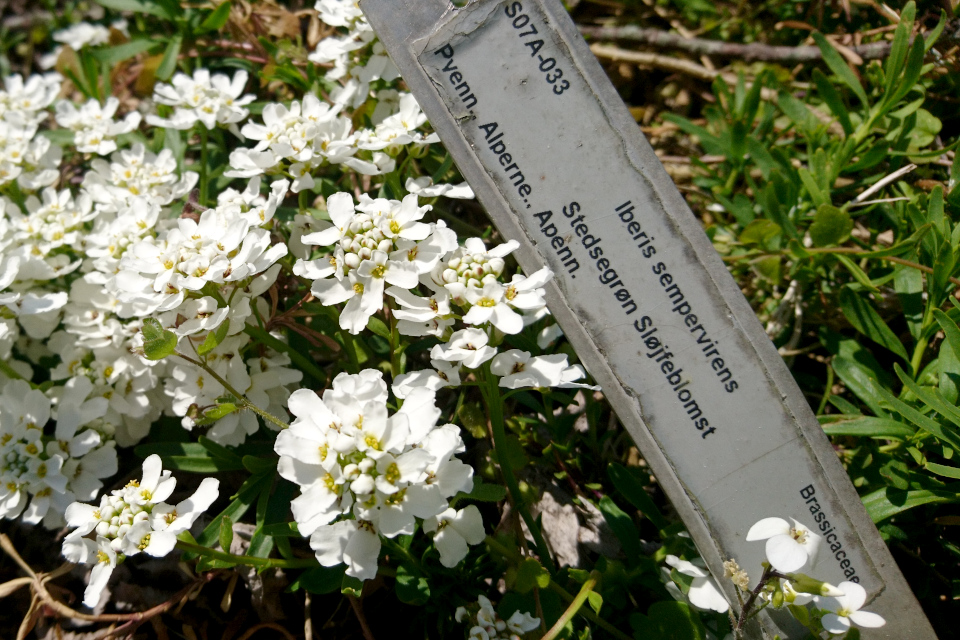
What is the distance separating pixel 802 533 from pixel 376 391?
1.10 m

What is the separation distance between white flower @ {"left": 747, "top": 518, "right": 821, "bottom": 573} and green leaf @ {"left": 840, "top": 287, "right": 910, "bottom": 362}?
89 centimetres

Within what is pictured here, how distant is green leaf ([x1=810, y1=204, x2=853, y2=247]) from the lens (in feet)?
7.80

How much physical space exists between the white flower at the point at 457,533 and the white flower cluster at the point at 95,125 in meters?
1.97

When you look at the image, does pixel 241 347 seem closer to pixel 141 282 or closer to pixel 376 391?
pixel 141 282

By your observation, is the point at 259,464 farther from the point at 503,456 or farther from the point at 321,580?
the point at 503,456

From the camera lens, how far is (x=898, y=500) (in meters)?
2.02

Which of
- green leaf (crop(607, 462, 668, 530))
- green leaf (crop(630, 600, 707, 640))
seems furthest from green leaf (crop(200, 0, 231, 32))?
green leaf (crop(630, 600, 707, 640))

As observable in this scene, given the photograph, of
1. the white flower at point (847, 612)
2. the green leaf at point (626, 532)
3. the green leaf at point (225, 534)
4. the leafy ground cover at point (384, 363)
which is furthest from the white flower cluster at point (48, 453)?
the white flower at point (847, 612)

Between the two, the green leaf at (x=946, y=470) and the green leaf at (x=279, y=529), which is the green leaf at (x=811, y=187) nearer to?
the green leaf at (x=946, y=470)

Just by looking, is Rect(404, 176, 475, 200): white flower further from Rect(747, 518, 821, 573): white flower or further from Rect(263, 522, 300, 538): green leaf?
Rect(747, 518, 821, 573): white flower

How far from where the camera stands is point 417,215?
6.02 feet

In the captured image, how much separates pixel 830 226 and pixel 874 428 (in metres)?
0.74

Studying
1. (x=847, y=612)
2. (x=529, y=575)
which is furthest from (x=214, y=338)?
(x=847, y=612)

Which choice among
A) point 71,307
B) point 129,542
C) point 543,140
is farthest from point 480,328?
point 71,307
